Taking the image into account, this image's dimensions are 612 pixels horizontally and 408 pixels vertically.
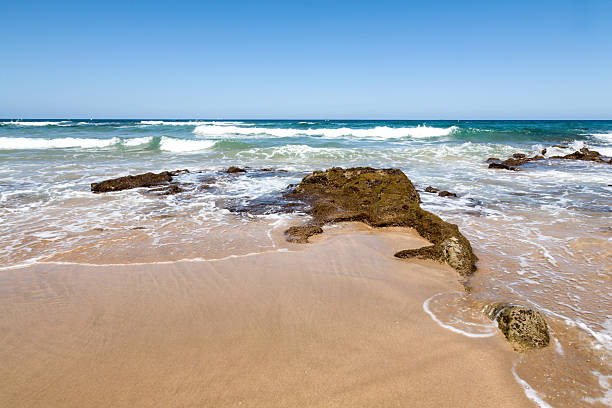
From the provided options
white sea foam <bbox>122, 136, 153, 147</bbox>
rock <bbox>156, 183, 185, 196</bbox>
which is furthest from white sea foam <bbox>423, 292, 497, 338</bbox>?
white sea foam <bbox>122, 136, 153, 147</bbox>

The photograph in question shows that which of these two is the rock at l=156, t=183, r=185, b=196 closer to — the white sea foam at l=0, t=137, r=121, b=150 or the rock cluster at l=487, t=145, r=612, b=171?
the rock cluster at l=487, t=145, r=612, b=171

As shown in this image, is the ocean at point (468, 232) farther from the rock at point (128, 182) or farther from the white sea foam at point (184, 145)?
the white sea foam at point (184, 145)

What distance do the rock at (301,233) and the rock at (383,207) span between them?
1.36 ft

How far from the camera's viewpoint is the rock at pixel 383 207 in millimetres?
4109

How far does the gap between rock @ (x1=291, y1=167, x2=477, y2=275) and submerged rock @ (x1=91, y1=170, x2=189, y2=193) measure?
393 cm

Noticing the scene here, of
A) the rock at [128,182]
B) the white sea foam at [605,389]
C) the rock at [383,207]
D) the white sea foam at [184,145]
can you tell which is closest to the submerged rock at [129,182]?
the rock at [128,182]

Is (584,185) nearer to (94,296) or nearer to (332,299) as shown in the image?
(332,299)

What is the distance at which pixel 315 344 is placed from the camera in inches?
101

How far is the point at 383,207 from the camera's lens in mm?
5820

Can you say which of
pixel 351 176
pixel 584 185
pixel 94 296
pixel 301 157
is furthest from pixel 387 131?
pixel 94 296

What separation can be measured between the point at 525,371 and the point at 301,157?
15.4 metres

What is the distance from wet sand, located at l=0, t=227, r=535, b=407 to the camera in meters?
2.10

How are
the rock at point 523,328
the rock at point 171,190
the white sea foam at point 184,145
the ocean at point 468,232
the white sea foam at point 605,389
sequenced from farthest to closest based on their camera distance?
1. the white sea foam at point 184,145
2. the rock at point 171,190
3. the ocean at point 468,232
4. the rock at point 523,328
5. the white sea foam at point 605,389

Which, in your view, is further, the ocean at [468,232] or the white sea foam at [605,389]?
the ocean at [468,232]
